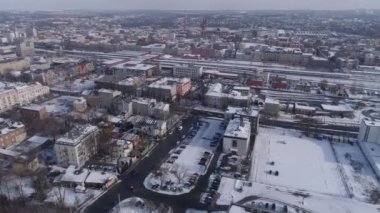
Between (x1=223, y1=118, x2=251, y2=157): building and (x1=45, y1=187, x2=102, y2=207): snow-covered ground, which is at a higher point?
(x1=223, y1=118, x2=251, y2=157): building

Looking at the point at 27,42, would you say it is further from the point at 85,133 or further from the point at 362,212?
the point at 362,212

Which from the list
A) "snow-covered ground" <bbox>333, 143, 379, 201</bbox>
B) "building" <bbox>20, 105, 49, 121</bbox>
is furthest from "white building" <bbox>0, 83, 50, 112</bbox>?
"snow-covered ground" <bbox>333, 143, 379, 201</bbox>

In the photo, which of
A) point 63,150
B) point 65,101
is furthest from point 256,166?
point 65,101

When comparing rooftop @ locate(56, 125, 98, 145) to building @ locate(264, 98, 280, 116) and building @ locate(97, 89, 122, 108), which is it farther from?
building @ locate(264, 98, 280, 116)

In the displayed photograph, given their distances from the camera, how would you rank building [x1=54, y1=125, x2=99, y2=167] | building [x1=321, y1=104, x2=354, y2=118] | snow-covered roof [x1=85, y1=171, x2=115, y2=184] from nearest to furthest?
snow-covered roof [x1=85, y1=171, x2=115, y2=184] → building [x1=54, y1=125, x2=99, y2=167] → building [x1=321, y1=104, x2=354, y2=118]

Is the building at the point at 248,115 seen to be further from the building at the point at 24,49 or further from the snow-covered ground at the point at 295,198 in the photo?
the building at the point at 24,49

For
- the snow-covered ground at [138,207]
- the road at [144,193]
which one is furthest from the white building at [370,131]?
the snow-covered ground at [138,207]

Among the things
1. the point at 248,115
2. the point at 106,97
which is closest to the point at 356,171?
the point at 248,115
